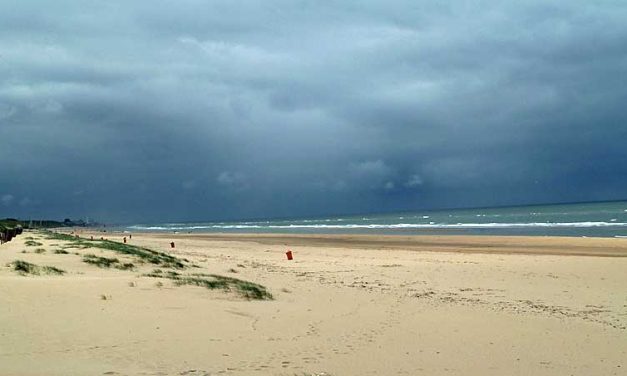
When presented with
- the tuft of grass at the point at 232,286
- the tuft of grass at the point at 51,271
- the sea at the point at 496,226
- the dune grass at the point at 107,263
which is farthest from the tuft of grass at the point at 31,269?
the sea at the point at 496,226

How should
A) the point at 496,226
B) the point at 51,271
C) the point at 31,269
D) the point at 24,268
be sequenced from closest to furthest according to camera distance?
the point at 24,268 < the point at 31,269 < the point at 51,271 < the point at 496,226

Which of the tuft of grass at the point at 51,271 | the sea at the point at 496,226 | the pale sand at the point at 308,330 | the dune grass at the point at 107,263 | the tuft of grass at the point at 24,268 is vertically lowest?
the sea at the point at 496,226

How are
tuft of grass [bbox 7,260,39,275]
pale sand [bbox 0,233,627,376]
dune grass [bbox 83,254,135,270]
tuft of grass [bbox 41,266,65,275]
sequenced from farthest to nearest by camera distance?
dune grass [bbox 83,254,135,270] < tuft of grass [bbox 41,266,65,275] < tuft of grass [bbox 7,260,39,275] < pale sand [bbox 0,233,627,376]

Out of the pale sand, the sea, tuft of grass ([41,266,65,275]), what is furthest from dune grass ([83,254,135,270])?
the sea

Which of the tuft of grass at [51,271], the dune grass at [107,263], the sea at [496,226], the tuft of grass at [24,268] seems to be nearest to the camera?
the tuft of grass at [24,268]

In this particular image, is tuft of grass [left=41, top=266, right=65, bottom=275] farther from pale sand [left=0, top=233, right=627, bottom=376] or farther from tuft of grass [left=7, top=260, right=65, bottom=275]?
pale sand [left=0, top=233, right=627, bottom=376]

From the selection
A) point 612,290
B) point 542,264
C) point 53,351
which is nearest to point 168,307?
point 53,351

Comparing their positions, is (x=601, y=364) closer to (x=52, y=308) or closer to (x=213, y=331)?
(x=213, y=331)

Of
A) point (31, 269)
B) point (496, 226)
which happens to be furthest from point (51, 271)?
point (496, 226)

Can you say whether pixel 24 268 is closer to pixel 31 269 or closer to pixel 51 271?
pixel 31 269

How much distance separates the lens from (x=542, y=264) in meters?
22.8

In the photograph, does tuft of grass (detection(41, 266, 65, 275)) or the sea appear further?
the sea

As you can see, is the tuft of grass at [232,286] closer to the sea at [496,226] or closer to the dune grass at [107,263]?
the dune grass at [107,263]

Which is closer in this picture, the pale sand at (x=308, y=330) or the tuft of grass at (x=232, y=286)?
the pale sand at (x=308, y=330)
